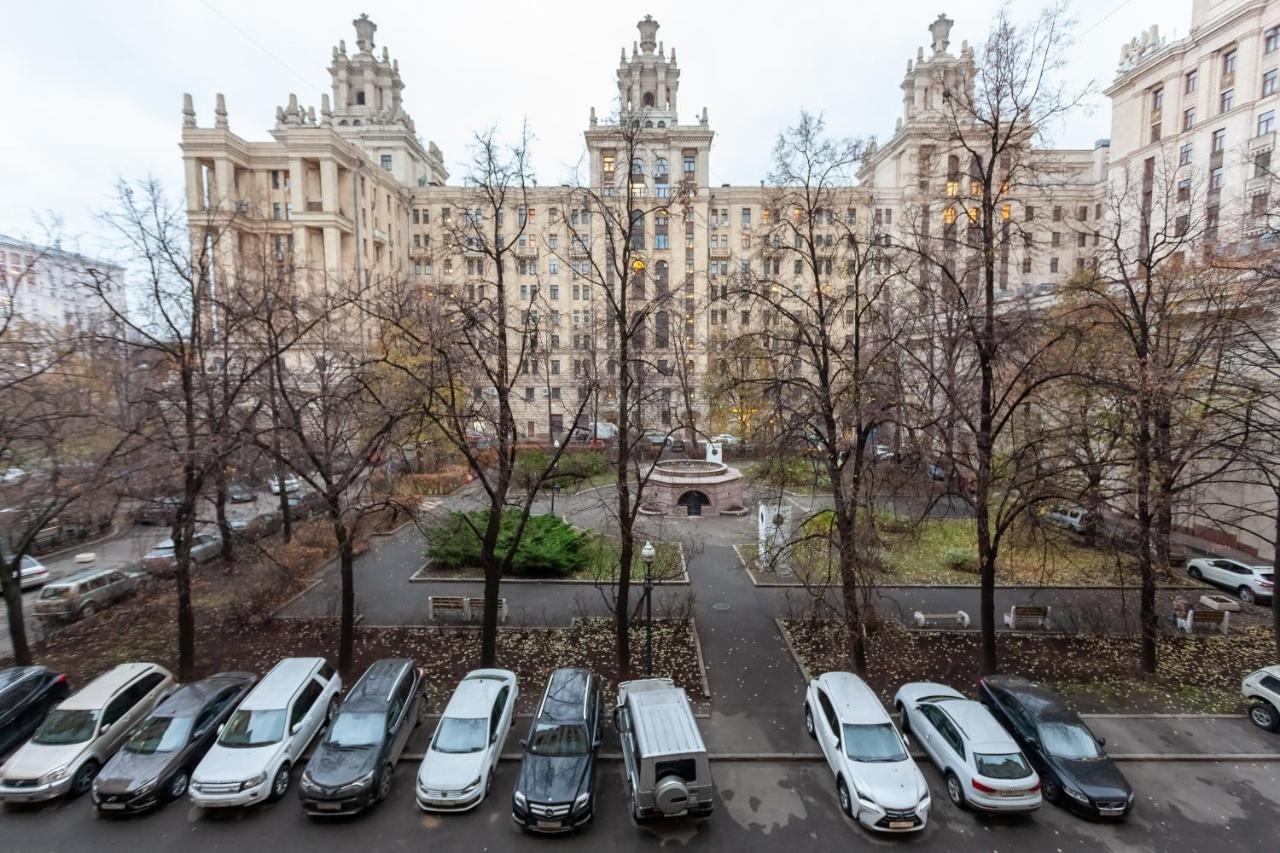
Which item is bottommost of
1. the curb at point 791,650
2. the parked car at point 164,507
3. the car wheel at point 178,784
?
the curb at point 791,650

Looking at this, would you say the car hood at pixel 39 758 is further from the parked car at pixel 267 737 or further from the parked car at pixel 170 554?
the parked car at pixel 170 554

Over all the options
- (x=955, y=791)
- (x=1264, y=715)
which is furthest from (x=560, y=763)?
(x=1264, y=715)

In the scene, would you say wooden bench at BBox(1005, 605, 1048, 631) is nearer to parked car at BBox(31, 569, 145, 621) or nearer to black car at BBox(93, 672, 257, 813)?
black car at BBox(93, 672, 257, 813)

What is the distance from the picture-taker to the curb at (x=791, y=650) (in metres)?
13.5

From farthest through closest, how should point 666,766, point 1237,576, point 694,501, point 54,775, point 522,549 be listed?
point 694,501 < point 522,549 < point 1237,576 < point 54,775 < point 666,766

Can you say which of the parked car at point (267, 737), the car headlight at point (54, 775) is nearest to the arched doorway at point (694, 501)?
the parked car at point (267, 737)

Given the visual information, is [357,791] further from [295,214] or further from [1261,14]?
[295,214]

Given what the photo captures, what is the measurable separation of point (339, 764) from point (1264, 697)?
1730 centimetres

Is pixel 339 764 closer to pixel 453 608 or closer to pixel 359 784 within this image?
pixel 359 784

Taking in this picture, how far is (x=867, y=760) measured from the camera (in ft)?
31.0

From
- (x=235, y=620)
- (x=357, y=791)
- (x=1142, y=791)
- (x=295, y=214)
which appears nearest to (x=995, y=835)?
(x=1142, y=791)

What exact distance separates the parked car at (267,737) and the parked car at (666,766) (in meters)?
5.78

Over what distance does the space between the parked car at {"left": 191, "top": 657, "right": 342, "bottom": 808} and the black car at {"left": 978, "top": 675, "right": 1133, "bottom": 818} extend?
1265cm

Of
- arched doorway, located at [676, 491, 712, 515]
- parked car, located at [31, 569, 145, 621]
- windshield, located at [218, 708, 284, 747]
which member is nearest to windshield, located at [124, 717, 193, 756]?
windshield, located at [218, 708, 284, 747]
